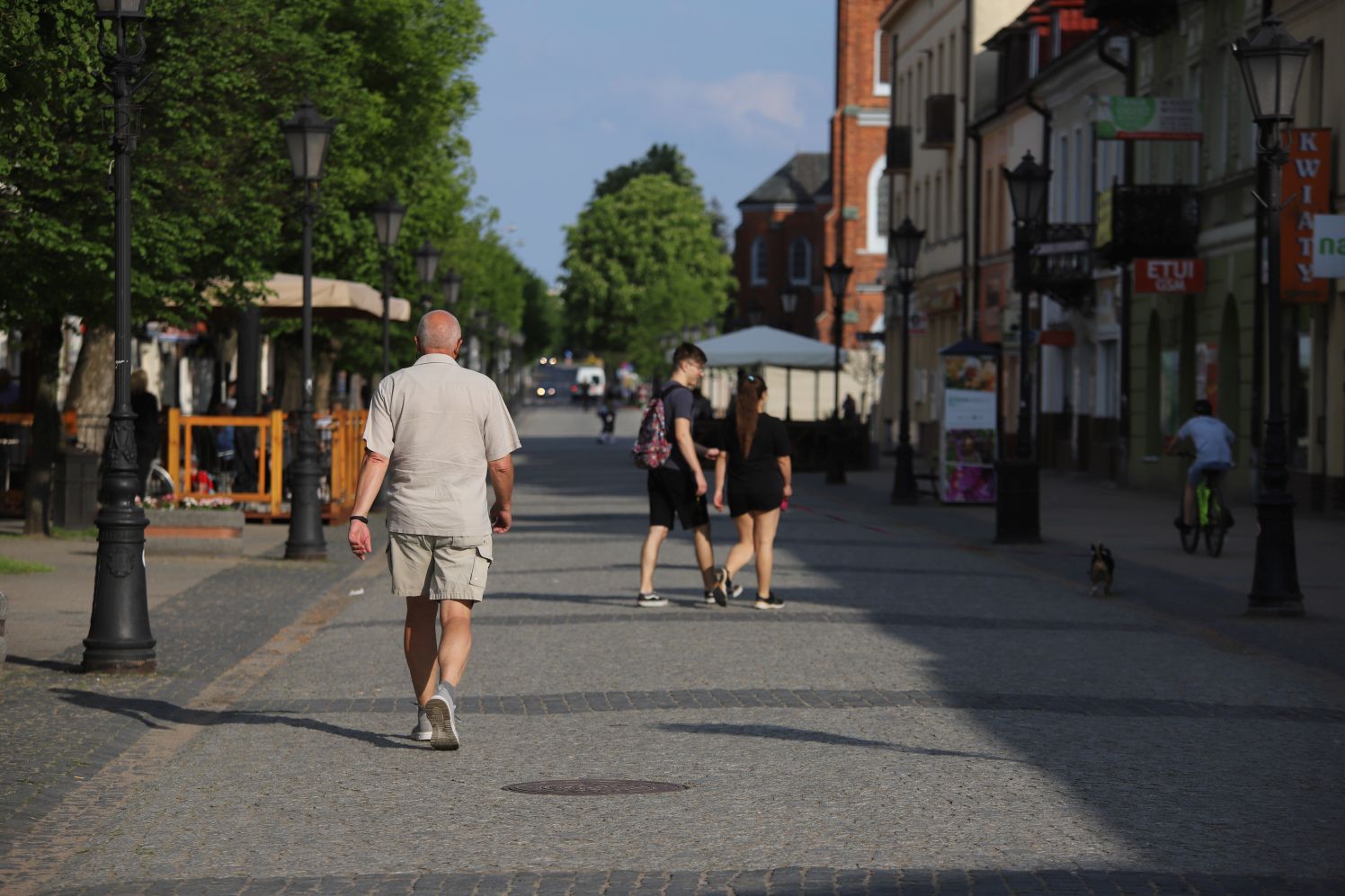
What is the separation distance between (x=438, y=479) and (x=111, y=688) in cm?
283

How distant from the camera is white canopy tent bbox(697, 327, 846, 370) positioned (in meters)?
46.5

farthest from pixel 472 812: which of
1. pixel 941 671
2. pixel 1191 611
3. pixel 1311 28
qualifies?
pixel 1311 28

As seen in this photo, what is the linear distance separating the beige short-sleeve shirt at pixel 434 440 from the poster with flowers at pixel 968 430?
21.8m

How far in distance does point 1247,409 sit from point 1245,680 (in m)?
22.1

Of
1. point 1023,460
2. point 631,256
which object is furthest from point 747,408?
point 631,256

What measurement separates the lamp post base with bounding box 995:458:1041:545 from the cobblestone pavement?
751 centimetres

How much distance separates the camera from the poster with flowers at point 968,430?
31438mm

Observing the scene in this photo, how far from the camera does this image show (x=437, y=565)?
966cm

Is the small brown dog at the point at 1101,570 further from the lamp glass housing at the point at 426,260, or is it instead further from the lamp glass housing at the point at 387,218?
the lamp glass housing at the point at 426,260

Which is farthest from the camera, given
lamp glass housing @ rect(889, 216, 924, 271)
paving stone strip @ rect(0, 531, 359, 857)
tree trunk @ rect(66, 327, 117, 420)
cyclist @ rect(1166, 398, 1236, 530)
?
lamp glass housing @ rect(889, 216, 924, 271)

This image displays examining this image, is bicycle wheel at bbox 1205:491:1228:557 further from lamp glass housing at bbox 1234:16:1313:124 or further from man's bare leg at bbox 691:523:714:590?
man's bare leg at bbox 691:523:714:590

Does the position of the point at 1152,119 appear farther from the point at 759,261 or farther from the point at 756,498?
the point at 759,261

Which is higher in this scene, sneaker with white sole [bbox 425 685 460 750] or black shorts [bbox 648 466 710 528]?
black shorts [bbox 648 466 710 528]

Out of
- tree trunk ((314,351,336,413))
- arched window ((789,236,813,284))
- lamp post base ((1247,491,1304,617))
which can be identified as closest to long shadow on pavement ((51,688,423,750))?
lamp post base ((1247,491,1304,617))
